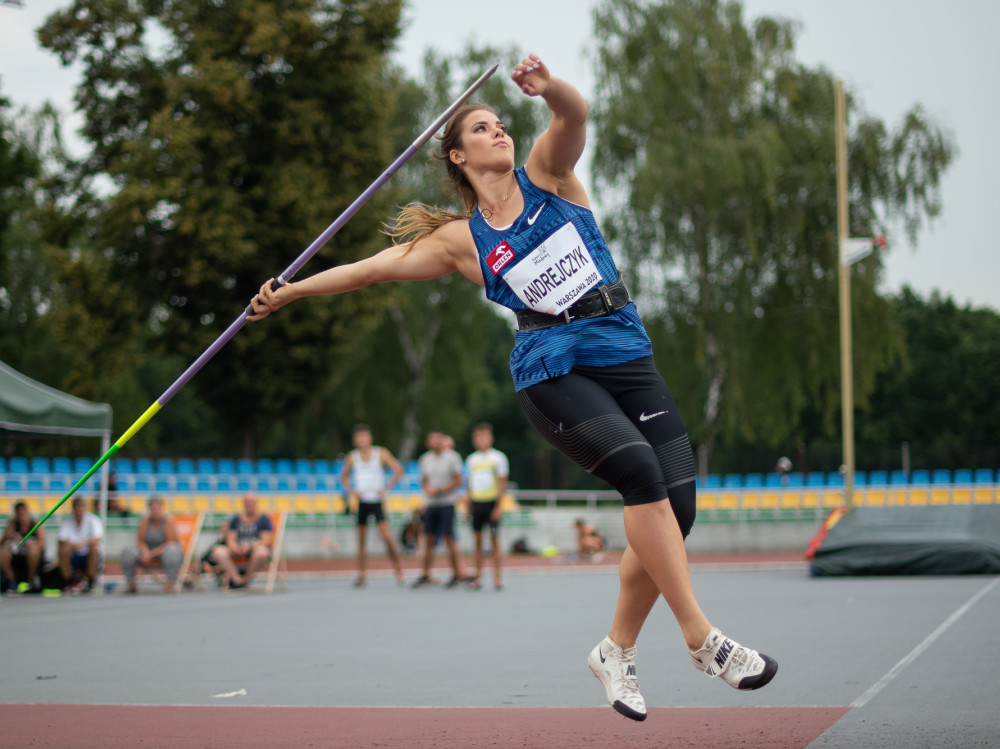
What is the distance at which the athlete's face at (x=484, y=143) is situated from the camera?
3932 mm

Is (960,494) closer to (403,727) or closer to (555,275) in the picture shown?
(403,727)

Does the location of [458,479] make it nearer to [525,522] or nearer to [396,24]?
[525,522]

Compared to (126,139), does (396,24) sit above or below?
above

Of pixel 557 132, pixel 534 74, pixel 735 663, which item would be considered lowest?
pixel 735 663

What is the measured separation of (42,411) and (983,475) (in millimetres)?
28778

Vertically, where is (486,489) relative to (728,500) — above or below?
above

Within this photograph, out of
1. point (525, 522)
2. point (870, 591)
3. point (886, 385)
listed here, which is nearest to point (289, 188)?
point (525, 522)

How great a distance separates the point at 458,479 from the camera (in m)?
14.6

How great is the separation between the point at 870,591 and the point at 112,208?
19675 millimetres

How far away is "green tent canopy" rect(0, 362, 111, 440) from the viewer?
1254cm

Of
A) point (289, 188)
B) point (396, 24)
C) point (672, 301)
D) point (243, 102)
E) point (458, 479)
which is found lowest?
point (458, 479)

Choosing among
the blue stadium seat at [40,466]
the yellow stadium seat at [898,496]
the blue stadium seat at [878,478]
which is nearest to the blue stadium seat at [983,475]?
the blue stadium seat at [878,478]

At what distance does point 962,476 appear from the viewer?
34000 mm

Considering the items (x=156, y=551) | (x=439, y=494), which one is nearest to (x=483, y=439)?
(x=439, y=494)
